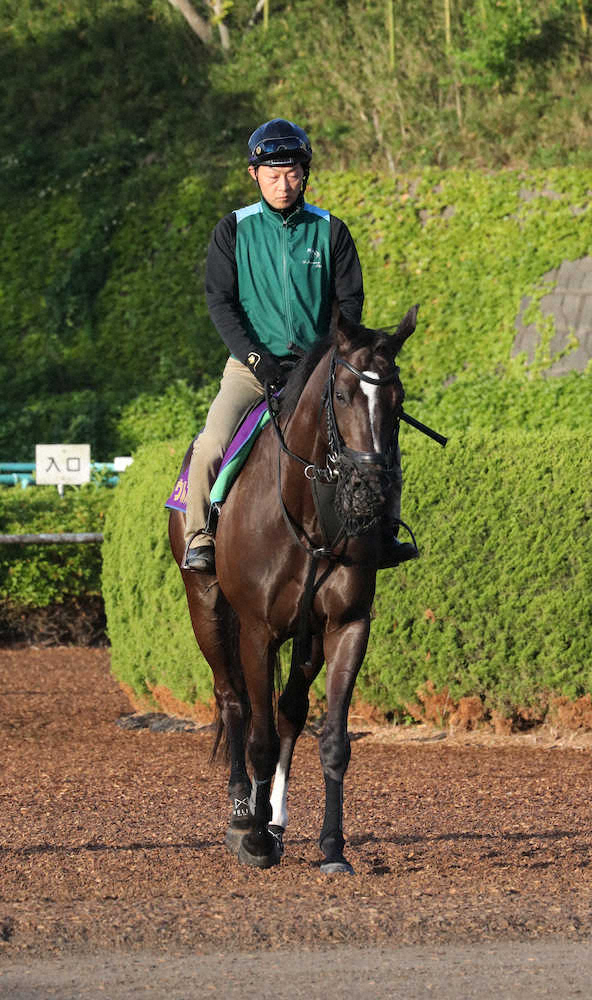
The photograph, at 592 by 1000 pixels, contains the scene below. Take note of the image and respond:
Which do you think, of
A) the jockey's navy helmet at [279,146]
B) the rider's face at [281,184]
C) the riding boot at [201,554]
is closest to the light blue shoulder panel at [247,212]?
the rider's face at [281,184]

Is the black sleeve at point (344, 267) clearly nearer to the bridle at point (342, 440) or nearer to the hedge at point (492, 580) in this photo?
the bridle at point (342, 440)

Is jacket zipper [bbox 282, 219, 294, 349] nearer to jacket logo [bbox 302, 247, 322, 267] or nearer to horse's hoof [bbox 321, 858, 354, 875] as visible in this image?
Answer: jacket logo [bbox 302, 247, 322, 267]

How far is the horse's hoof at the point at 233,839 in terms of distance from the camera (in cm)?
554

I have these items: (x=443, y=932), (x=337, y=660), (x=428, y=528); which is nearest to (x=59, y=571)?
(x=428, y=528)

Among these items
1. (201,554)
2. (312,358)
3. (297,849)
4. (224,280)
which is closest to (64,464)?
(201,554)

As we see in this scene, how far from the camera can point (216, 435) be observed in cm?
571

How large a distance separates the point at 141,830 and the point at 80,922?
1.73m

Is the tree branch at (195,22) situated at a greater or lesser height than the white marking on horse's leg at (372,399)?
greater

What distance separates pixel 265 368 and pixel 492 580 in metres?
3.45

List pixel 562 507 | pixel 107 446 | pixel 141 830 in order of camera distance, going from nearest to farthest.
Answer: pixel 141 830 < pixel 562 507 < pixel 107 446

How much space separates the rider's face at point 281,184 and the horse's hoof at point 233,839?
2.73 m

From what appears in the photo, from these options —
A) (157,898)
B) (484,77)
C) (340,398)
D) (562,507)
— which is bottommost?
(157,898)

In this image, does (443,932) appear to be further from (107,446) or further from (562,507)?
(107,446)

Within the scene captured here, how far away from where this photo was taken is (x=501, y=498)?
27.3 ft
